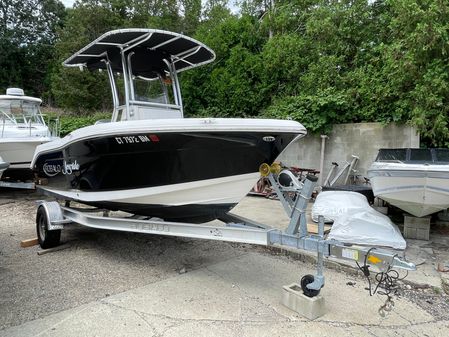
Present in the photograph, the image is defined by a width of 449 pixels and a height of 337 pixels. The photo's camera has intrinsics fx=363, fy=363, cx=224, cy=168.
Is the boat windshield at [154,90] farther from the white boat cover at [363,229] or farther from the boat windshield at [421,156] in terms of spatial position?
the boat windshield at [421,156]

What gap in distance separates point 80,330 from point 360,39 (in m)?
9.00

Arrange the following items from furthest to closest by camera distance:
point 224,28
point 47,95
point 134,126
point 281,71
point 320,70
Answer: point 47,95 < point 224,28 < point 281,71 < point 320,70 < point 134,126

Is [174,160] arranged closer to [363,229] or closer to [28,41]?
[363,229]

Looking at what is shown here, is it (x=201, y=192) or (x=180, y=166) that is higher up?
(x=180, y=166)

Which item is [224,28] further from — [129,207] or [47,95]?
[47,95]

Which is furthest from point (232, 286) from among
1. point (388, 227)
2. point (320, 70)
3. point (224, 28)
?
point (224, 28)

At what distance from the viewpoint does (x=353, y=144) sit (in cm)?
785

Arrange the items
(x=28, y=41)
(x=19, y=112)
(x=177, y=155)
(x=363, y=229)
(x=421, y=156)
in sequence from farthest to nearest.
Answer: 1. (x=28, y=41)
2. (x=19, y=112)
3. (x=421, y=156)
4. (x=363, y=229)
5. (x=177, y=155)

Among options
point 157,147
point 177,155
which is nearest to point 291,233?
point 177,155

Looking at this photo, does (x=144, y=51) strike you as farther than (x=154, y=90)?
No

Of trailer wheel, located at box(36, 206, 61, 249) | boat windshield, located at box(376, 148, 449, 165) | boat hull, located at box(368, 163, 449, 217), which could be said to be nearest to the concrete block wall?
boat windshield, located at box(376, 148, 449, 165)

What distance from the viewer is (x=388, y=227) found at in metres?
4.15

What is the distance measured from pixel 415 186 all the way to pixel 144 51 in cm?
377

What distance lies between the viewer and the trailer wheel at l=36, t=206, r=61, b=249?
15.1 ft
